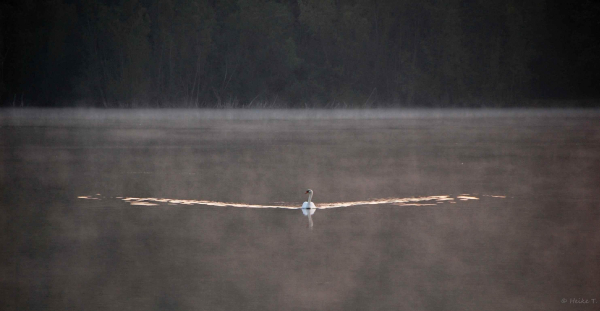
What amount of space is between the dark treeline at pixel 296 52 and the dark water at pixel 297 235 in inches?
1258

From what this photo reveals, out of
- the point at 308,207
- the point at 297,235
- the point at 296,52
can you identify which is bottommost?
the point at 297,235

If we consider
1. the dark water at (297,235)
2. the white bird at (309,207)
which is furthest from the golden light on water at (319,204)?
the white bird at (309,207)

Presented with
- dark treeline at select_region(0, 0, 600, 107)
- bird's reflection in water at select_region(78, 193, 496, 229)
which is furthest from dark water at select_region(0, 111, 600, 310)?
dark treeline at select_region(0, 0, 600, 107)

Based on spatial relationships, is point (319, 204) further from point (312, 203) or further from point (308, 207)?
point (308, 207)

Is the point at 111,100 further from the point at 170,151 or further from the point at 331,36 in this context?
the point at 170,151

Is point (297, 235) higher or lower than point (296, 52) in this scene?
lower

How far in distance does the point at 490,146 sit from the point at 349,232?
10757 millimetres

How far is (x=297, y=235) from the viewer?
672 centimetres

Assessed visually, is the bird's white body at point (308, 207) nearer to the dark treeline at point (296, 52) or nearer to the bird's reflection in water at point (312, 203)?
the bird's reflection in water at point (312, 203)

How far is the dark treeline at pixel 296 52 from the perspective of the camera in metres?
44.4

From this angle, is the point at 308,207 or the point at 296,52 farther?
the point at 296,52

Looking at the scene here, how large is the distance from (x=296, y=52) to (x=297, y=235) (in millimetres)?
42484

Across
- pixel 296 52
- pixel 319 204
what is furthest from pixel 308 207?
pixel 296 52

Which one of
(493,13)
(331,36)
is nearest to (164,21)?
(331,36)
